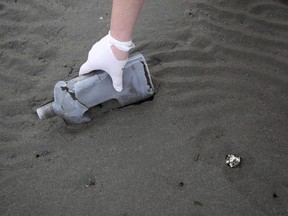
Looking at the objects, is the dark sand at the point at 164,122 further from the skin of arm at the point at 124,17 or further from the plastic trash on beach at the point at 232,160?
the skin of arm at the point at 124,17

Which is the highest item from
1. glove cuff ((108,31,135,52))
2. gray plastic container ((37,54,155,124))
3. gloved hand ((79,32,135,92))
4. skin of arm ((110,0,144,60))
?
skin of arm ((110,0,144,60))

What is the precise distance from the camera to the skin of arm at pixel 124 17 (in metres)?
1.34

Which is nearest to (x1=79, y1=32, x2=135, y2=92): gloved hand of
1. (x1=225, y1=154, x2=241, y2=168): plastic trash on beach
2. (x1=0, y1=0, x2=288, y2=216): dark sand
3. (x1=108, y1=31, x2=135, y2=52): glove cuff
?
(x1=108, y1=31, x2=135, y2=52): glove cuff

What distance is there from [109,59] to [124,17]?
0.71ft

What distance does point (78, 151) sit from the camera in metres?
1.63

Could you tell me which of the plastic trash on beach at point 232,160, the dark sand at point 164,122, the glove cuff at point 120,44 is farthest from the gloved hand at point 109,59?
the plastic trash on beach at point 232,160

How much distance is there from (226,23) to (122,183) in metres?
1.25

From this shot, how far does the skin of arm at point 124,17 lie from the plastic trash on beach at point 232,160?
0.72 m

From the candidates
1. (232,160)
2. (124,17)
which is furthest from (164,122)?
(124,17)

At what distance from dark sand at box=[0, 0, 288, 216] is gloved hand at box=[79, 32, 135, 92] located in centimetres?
26

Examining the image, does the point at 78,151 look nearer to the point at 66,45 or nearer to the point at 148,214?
the point at 148,214

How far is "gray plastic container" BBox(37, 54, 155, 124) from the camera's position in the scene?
159cm

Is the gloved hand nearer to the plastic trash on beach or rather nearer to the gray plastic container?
the gray plastic container

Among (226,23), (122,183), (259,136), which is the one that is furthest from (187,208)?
(226,23)
